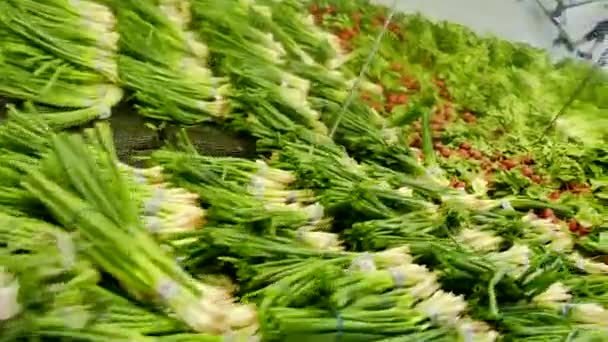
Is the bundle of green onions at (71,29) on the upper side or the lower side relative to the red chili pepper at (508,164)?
upper

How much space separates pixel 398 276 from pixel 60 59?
1100 mm

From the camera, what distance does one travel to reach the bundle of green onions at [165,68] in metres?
2.45

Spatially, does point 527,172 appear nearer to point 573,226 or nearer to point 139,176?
point 573,226

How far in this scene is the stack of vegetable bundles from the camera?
2250 mm

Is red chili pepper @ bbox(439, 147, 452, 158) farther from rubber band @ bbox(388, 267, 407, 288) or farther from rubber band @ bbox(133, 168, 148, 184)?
rubber band @ bbox(133, 168, 148, 184)

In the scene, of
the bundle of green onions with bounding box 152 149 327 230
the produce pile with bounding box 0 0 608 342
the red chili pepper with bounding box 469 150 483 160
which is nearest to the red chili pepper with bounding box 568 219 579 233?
the produce pile with bounding box 0 0 608 342

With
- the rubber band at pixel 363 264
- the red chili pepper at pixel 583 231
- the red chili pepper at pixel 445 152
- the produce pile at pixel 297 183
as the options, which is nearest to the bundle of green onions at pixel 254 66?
the produce pile at pixel 297 183

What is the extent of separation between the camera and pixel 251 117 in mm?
2551

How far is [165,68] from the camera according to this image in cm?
255

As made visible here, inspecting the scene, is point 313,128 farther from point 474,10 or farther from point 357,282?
point 474,10

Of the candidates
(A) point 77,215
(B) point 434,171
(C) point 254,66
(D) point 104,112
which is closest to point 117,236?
(A) point 77,215

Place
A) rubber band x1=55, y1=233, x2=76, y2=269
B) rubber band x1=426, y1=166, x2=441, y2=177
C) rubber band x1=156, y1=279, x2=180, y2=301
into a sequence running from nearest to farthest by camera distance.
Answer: rubber band x1=55, y1=233, x2=76, y2=269, rubber band x1=156, y1=279, x2=180, y2=301, rubber band x1=426, y1=166, x2=441, y2=177

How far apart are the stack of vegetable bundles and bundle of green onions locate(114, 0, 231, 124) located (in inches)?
2.2

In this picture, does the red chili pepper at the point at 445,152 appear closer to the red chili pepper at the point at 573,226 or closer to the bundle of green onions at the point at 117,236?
the red chili pepper at the point at 573,226
